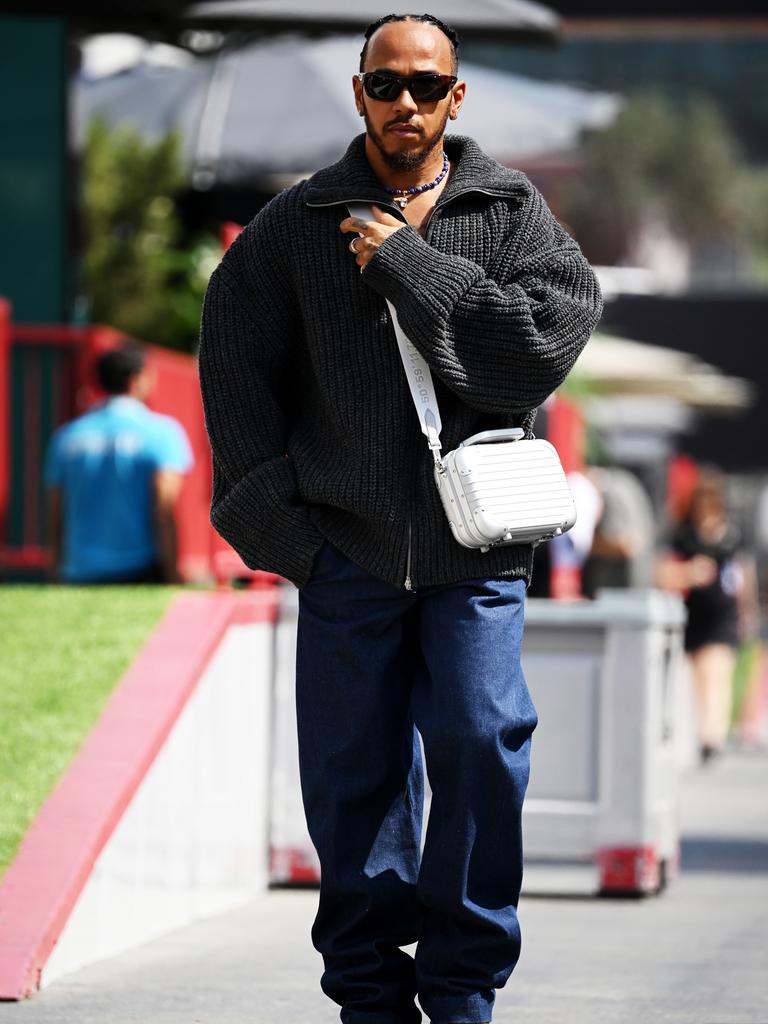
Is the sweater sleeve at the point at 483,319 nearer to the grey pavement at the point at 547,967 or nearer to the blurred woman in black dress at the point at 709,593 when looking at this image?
the grey pavement at the point at 547,967

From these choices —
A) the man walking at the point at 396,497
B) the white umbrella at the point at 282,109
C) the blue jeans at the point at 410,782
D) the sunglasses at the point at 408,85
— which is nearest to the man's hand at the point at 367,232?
the man walking at the point at 396,497

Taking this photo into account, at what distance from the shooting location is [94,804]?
559 centimetres

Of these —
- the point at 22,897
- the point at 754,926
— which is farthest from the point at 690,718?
the point at 22,897

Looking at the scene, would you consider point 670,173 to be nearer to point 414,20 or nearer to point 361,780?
point 414,20

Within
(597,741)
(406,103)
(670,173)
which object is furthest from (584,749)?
(670,173)

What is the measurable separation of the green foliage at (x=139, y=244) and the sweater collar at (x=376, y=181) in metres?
9.26

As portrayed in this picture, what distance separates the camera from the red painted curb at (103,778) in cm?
497

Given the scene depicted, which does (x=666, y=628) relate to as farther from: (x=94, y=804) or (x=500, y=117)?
(x=500, y=117)

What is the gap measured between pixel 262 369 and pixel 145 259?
10338mm

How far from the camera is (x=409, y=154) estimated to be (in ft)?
13.4

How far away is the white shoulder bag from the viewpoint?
3.91 meters

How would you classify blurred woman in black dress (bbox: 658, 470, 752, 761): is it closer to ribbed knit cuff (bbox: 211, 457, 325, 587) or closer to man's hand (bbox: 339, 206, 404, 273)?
ribbed knit cuff (bbox: 211, 457, 325, 587)

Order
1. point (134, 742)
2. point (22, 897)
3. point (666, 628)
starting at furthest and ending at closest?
point (666, 628) → point (134, 742) → point (22, 897)

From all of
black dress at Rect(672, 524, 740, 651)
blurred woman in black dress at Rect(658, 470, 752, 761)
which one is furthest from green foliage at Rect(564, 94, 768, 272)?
black dress at Rect(672, 524, 740, 651)
